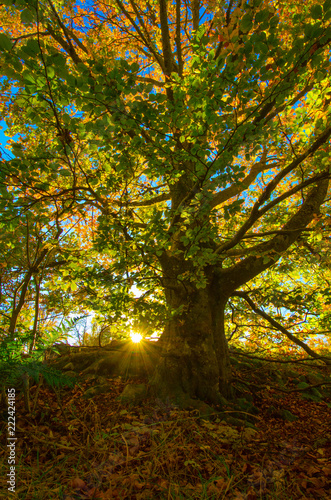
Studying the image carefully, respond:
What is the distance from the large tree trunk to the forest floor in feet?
1.72

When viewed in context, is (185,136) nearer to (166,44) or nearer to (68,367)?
(166,44)

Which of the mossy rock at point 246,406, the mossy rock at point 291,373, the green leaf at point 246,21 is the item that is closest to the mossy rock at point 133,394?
the mossy rock at point 246,406

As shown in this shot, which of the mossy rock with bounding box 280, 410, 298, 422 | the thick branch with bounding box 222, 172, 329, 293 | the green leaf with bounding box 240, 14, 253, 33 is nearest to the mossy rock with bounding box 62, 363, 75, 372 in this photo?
the thick branch with bounding box 222, 172, 329, 293

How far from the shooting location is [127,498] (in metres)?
1.62

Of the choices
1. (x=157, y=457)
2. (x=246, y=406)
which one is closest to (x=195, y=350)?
(x=246, y=406)

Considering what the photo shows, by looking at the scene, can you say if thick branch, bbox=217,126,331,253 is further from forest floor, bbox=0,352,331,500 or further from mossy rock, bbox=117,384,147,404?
mossy rock, bbox=117,384,147,404

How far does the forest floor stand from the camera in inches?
66.3

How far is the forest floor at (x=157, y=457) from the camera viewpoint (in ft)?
5.53

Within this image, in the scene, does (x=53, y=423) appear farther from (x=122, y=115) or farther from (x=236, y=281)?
(x=236, y=281)

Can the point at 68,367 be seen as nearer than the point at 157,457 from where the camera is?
No

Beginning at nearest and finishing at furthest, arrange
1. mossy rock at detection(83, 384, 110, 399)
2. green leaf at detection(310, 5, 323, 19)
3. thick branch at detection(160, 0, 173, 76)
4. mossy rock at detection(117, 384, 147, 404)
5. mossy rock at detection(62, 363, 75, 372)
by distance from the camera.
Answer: green leaf at detection(310, 5, 323, 19) → mossy rock at detection(117, 384, 147, 404) → mossy rock at detection(83, 384, 110, 399) → thick branch at detection(160, 0, 173, 76) → mossy rock at detection(62, 363, 75, 372)

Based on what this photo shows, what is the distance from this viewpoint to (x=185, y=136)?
3.33 metres

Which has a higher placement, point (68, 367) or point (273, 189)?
point (273, 189)

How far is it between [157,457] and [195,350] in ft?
7.24
